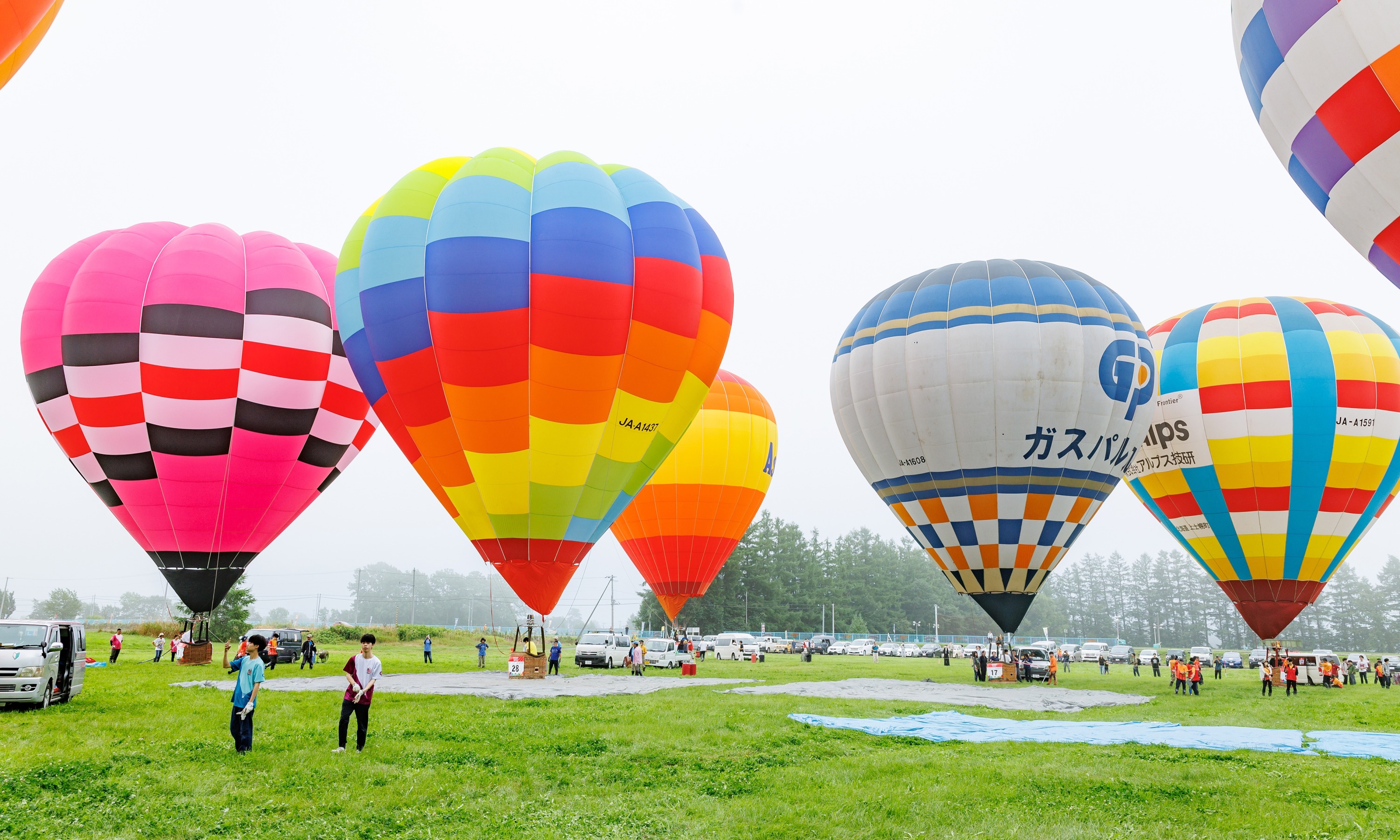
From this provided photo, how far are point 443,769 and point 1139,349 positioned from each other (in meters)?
19.7

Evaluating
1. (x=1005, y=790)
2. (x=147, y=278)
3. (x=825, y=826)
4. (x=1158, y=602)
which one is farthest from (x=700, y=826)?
(x=1158, y=602)

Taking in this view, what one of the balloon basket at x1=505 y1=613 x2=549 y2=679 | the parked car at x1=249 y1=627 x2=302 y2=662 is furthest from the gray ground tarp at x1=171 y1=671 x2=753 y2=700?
the parked car at x1=249 y1=627 x2=302 y2=662

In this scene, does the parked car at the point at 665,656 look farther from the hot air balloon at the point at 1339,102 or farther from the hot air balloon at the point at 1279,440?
the hot air balloon at the point at 1339,102

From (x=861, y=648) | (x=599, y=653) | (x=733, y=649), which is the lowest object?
(x=861, y=648)

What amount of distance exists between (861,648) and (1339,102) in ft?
179

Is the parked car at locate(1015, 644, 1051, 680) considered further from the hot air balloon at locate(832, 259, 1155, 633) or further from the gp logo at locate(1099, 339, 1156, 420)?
the gp logo at locate(1099, 339, 1156, 420)

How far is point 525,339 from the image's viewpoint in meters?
15.5

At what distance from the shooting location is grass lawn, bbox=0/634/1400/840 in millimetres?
6949

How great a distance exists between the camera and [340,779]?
27.2 feet

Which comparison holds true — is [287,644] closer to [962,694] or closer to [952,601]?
[962,694]

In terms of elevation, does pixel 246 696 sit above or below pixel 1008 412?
below

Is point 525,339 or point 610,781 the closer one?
point 610,781

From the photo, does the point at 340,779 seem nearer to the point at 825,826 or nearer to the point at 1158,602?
the point at 825,826

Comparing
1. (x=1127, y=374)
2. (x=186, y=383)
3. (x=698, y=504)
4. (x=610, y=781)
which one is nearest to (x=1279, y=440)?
(x=1127, y=374)
